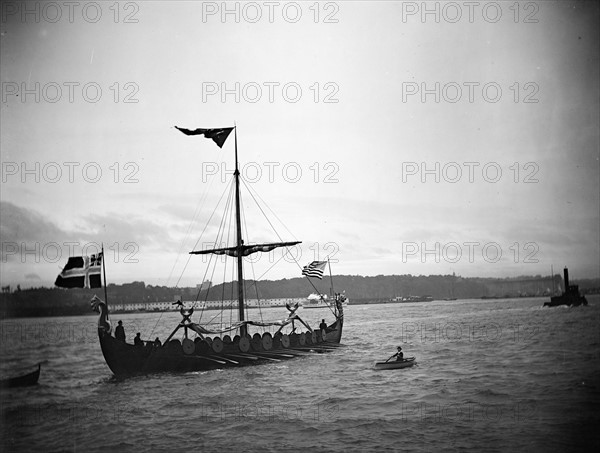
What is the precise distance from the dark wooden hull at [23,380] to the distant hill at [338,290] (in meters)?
0.56

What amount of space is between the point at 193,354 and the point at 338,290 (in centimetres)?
156

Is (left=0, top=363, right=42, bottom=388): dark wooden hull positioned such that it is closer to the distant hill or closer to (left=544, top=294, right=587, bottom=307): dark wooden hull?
the distant hill

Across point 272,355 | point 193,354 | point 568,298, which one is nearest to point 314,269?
point 272,355

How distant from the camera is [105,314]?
4918mm

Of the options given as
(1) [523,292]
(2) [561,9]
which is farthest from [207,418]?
(2) [561,9]

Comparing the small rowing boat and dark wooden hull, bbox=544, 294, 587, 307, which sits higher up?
dark wooden hull, bbox=544, 294, 587, 307

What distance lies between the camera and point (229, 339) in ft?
17.3

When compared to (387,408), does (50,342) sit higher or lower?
higher

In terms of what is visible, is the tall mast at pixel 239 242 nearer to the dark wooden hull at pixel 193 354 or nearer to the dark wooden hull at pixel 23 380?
the dark wooden hull at pixel 193 354

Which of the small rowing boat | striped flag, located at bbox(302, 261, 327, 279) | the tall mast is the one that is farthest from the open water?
the tall mast

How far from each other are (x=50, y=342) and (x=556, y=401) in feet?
15.9

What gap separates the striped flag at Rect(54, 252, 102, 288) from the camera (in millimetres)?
4898

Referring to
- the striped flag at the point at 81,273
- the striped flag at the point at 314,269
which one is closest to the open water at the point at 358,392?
the striped flag at the point at 81,273

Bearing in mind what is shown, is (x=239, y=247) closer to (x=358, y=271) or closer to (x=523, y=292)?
(x=358, y=271)
